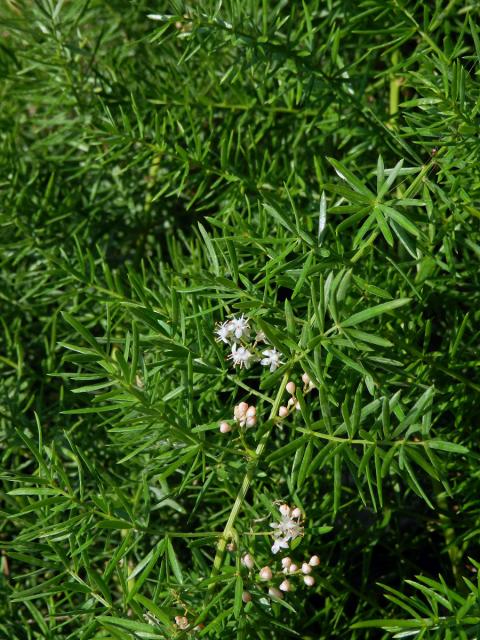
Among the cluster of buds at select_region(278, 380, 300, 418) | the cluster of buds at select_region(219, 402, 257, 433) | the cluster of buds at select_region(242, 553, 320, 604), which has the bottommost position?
the cluster of buds at select_region(242, 553, 320, 604)

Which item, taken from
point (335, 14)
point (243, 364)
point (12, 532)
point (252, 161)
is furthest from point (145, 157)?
point (12, 532)

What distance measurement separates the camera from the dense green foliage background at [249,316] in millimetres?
634

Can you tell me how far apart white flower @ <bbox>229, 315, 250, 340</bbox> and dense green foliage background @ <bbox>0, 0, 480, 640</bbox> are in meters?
0.02

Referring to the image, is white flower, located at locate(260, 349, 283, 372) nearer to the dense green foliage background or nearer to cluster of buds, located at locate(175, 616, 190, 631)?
the dense green foliage background

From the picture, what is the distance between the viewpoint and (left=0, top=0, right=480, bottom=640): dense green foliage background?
63cm

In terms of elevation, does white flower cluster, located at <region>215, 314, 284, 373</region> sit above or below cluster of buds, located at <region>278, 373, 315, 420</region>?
above

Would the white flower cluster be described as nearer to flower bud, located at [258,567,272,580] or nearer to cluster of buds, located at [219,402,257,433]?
cluster of buds, located at [219,402,257,433]

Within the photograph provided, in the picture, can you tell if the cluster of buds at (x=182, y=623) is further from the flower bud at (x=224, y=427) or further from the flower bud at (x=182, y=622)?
the flower bud at (x=224, y=427)

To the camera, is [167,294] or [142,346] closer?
[142,346]

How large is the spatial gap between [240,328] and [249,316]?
0.04 ft

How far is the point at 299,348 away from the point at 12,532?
665mm

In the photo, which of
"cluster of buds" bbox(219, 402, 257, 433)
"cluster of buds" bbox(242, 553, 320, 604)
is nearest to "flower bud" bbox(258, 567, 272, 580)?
"cluster of buds" bbox(242, 553, 320, 604)

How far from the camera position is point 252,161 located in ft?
3.54

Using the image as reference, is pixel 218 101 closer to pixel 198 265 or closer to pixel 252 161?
pixel 252 161
